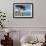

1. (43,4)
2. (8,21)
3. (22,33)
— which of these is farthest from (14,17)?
(43,4)

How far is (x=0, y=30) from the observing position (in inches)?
168

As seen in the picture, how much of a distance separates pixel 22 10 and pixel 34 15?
39 cm

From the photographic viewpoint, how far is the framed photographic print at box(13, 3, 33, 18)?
4328mm

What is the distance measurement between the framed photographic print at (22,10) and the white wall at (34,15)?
9 cm

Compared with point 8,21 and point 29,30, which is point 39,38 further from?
point 8,21

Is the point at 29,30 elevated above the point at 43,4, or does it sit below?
below

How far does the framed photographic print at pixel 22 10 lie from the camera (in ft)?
14.2

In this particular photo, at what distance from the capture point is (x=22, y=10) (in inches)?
172

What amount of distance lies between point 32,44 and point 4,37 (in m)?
1.02

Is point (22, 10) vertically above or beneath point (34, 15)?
above

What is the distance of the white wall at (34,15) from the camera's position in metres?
4.34

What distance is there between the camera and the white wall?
434 cm

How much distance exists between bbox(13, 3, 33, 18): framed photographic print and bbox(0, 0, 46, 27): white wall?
0.09 metres

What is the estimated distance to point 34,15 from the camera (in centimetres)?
434
